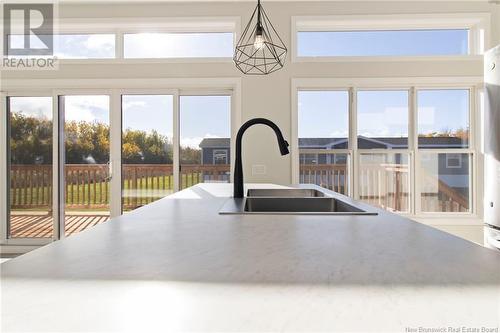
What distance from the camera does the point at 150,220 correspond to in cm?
105

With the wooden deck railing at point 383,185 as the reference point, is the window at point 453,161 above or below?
above

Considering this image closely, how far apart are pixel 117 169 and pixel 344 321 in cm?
396

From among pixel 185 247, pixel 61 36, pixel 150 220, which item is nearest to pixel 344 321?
pixel 185 247

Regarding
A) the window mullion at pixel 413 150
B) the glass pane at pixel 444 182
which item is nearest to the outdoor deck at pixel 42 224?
the window mullion at pixel 413 150

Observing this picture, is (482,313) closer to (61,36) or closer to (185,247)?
(185,247)

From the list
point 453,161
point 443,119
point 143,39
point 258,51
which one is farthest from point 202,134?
point 453,161

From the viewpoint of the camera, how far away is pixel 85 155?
4.01m

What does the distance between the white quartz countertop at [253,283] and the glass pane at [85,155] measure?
347 cm

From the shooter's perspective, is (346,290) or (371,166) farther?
(371,166)

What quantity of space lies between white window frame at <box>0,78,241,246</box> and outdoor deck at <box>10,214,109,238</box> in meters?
0.10

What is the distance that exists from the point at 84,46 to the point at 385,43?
11.9ft

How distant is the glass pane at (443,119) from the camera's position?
3848 mm

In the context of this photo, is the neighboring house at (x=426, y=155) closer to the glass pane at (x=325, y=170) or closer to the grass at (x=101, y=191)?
the glass pane at (x=325, y=170)

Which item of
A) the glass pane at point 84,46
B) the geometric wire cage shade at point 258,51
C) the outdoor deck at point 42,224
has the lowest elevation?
the outdoor deck at point 42,224
